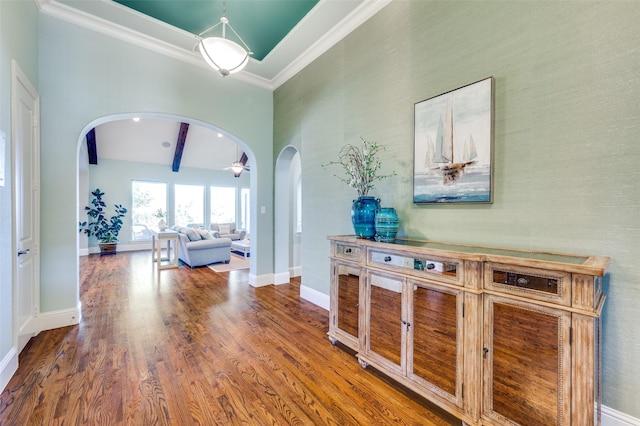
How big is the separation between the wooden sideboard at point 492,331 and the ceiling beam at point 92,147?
8.64 metres

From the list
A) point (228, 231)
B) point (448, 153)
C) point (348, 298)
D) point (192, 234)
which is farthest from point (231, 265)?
point (448, 153)

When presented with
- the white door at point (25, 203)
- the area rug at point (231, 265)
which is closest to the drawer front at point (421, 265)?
the white door at point (25, 203)

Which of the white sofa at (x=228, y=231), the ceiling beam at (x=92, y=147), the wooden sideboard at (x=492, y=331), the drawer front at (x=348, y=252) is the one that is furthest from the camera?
the white sofa at (x=228, y=231)

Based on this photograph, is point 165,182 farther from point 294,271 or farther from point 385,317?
point 385,317

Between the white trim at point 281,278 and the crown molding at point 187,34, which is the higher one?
the crown molding at point 187,34

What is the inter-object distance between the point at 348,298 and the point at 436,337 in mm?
889

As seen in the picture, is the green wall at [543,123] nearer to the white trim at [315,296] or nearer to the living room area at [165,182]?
the white trim at [315,296]

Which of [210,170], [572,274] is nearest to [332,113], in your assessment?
[572,274]

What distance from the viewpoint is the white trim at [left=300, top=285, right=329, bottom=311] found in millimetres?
3581

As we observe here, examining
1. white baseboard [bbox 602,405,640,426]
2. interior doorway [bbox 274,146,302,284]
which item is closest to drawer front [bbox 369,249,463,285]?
white baseboard [bbox 602,405,640,426]

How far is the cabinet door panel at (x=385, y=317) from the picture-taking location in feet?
6.58

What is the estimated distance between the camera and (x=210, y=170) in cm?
1054

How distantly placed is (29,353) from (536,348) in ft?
13.2

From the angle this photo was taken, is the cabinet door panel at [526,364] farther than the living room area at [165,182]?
No
